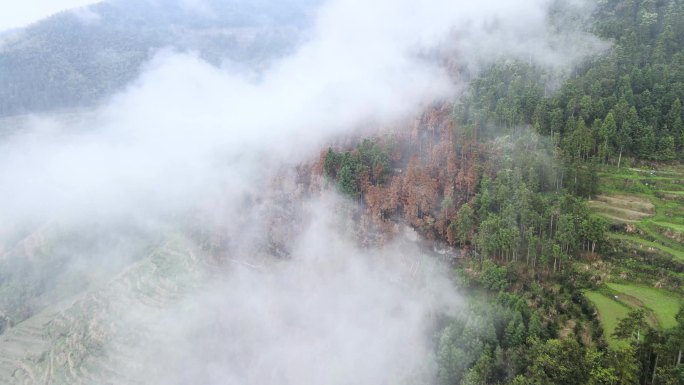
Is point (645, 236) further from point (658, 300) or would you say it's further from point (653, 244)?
point (658, 300)

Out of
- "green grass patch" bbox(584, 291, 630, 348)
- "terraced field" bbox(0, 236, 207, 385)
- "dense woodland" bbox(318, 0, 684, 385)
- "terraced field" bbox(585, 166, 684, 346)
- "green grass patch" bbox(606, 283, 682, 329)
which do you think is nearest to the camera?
"dense woodland" bbox(318, 0, 684, 385)

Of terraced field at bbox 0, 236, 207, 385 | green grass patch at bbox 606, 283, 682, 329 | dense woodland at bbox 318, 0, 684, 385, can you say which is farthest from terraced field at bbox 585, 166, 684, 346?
terraced field at bbox 0, 236, 207, 385

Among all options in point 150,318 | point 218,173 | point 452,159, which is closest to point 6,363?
point 150,318

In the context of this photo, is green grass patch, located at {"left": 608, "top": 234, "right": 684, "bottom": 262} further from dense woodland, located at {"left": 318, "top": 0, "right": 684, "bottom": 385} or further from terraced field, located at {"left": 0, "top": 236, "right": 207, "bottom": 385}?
terraced field, located at {"left": 0, "top": 236, "right": 207, "bottom": 385}

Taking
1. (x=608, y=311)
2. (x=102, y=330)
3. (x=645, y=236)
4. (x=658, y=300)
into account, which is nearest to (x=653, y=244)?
(x=645, y=236)

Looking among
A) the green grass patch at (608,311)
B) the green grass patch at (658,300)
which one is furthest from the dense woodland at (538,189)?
the green grass patch at (658,300)

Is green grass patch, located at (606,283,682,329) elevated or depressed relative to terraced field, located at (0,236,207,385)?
elevated
